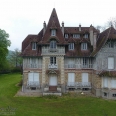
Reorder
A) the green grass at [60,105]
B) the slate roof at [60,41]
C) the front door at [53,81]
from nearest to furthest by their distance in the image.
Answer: the green grass at [60,105] < the slate roof at [60,41] < the front door at [53,81]

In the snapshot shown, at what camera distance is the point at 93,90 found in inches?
1297

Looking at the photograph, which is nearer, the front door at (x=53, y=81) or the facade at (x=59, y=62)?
the facade at (x=59, y=62)

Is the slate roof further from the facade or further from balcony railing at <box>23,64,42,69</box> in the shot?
balcony railing at <box>23,64,42,69</box>

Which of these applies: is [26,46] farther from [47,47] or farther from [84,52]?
[84,52]

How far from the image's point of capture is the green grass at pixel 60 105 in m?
22.6

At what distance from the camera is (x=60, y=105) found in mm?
25906

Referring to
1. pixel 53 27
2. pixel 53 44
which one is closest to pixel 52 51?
pixel 53 44

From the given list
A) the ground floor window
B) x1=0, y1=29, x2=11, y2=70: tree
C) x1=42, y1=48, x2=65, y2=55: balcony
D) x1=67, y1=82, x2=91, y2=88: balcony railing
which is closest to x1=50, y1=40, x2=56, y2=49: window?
x1=42, y1=48, x2=65, y2=55: balcony

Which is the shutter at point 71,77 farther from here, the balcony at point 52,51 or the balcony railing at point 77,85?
the balcony at point 52,51

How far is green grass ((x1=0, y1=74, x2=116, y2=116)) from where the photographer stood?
22562 millimetres

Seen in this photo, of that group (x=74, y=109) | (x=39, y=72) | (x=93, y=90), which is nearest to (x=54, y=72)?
(x=39, y=72)

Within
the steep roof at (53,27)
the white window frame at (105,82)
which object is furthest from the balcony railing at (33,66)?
the white window frame at (105,82)

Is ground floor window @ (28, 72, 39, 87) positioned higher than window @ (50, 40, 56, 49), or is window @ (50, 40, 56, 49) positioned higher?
window @ (50, 40, 56, 49)

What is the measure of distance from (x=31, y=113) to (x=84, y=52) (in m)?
16.6
